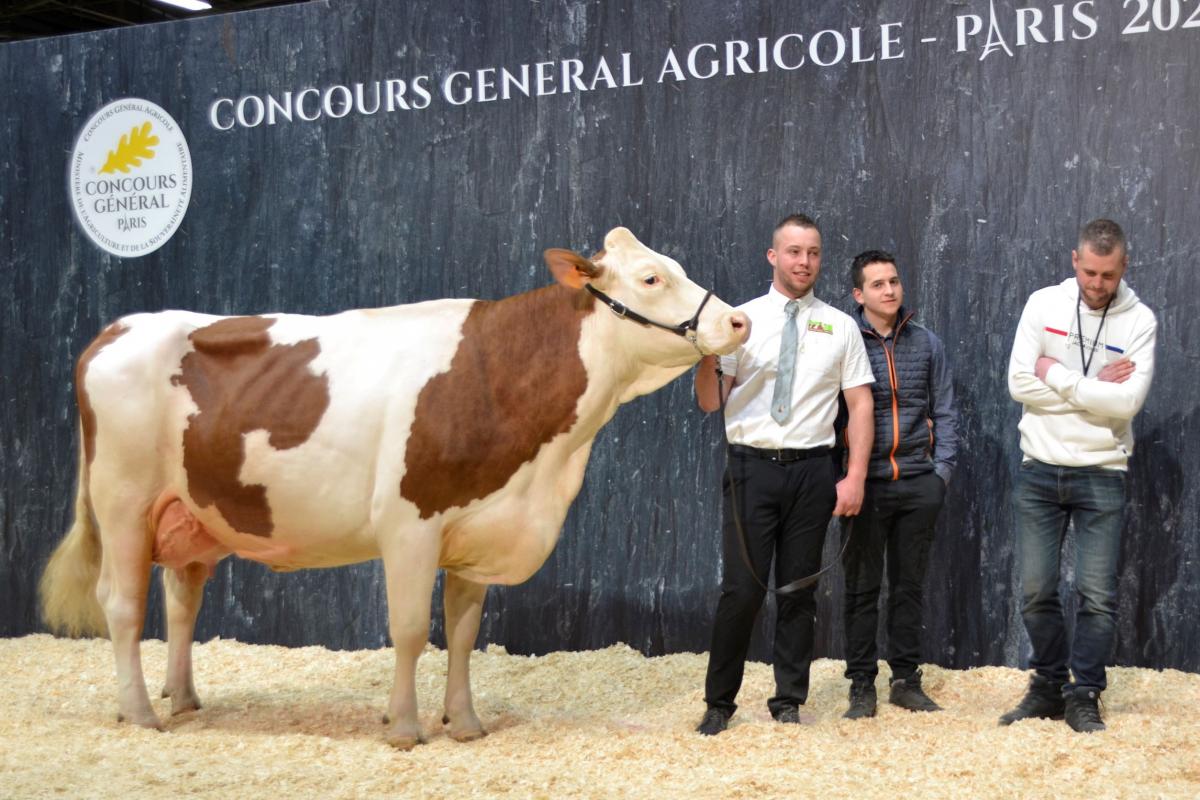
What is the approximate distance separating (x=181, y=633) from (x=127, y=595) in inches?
15.6

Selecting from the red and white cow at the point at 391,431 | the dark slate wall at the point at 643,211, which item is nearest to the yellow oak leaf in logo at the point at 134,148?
the dark slate wall at the point at 643,211

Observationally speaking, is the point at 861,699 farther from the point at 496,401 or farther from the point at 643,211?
the point at 643,211

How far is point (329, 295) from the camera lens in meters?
6.43

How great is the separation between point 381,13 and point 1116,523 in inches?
158

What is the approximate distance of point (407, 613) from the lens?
4.40 meters

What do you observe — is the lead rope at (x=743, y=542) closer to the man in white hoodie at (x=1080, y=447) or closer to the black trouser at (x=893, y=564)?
the black trouser at (x=893, y=564)

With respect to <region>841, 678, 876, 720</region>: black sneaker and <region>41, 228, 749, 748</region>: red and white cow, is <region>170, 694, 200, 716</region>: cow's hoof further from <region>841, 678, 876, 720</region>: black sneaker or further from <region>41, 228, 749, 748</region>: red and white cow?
<region>841, 678, 876, 720</region>: black sneaker

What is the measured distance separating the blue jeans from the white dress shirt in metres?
0.72

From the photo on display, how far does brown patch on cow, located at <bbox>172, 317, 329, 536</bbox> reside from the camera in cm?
453

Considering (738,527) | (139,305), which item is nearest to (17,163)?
(139,305)

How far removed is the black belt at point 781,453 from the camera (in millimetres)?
4566

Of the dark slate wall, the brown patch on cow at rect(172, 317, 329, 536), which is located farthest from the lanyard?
the brown patch on cow at rect(172, 317, 329, 536)

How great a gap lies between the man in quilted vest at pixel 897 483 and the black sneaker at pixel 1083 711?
52cm

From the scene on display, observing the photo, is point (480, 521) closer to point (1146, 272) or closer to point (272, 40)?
point (1146, 272)
